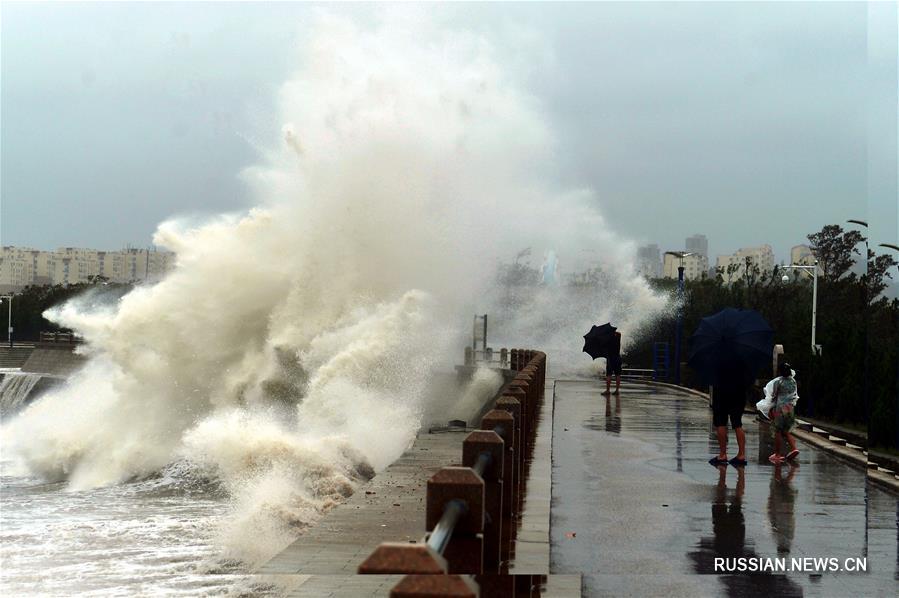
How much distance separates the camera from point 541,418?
1598cm

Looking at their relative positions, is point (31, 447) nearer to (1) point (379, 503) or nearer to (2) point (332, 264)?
(2) point (332, 264)

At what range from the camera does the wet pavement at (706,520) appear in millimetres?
6414

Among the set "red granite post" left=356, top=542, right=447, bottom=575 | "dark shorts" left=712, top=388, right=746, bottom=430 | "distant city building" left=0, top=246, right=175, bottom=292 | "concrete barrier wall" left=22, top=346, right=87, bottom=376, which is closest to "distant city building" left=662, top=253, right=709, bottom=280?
"distant city building" left=0, top=246, right=175, bottom=292

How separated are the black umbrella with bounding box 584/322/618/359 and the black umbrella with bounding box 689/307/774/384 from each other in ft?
39.7

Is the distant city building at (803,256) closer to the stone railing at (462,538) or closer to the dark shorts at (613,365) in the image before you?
the dark shorts at (613,365)

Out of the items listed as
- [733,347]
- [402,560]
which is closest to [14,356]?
[733,347]

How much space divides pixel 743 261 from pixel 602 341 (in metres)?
16.6

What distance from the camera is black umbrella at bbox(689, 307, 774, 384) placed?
11.0 meters

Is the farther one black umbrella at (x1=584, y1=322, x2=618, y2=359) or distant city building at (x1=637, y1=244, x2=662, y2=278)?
distant city building at (x1=637, y1=244, x2=662, y2=278)

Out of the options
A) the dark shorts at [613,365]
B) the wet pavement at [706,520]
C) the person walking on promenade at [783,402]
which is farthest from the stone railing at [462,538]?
the dark shorts at [613,365]

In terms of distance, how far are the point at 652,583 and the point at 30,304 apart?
83.1m

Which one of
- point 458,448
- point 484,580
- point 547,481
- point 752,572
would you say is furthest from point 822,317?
point 484,580

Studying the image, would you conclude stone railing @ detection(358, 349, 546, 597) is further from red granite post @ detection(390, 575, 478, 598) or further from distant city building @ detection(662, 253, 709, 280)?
distant city building @ detection(662, 253, 709, 280)

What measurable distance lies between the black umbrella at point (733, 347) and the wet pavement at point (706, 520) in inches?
43.1
